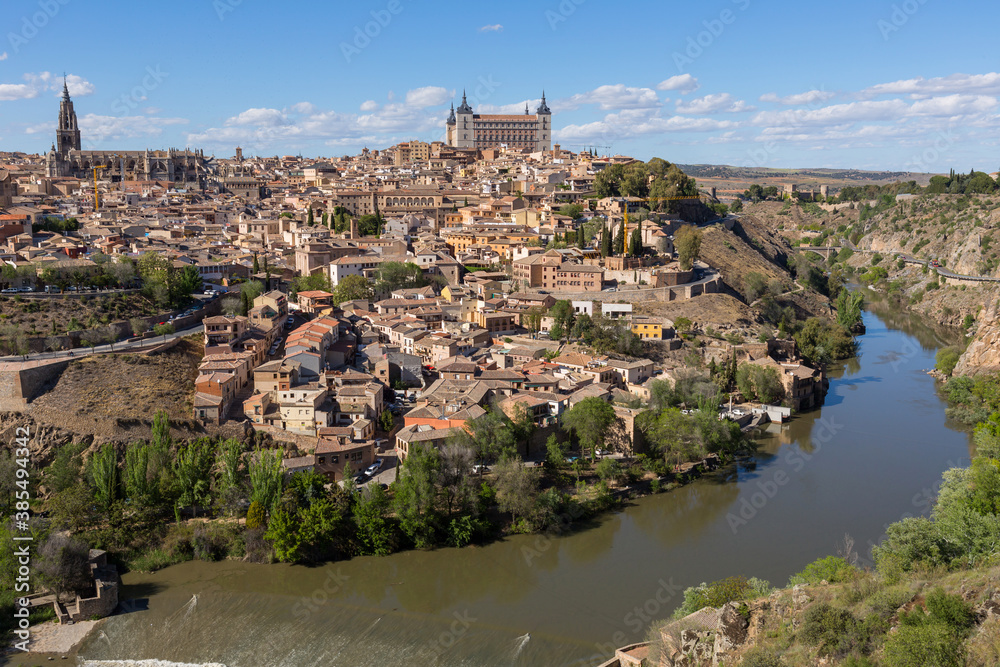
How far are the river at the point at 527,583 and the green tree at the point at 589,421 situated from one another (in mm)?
1340

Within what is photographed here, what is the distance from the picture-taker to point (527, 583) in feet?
37.8

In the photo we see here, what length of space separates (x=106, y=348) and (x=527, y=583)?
33.3 feet

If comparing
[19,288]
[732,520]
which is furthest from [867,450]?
[19,288]

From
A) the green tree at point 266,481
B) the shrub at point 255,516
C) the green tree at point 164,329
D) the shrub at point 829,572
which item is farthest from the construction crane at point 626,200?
the shrub at point 829,572

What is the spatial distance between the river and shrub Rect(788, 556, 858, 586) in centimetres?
172

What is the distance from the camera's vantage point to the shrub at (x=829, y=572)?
8.70 meters

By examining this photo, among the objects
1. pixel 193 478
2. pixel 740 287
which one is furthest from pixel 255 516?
pixel 740 287

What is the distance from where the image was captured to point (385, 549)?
39.6 feet

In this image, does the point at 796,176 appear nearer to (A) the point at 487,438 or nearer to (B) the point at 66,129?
(B) the point at 66,129

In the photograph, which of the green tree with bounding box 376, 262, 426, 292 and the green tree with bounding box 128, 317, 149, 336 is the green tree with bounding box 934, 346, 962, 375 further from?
the green tree with bounding box 128, 317, 149, 336

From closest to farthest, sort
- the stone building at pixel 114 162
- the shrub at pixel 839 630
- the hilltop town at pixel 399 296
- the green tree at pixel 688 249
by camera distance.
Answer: the shrub at pixel 839 630, the hilltop town at pixel 399 296, the green tree at pixel 688 249, the stone building at pixel 114 162

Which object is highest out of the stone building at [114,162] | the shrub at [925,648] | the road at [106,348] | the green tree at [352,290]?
the stone building at [114,162]

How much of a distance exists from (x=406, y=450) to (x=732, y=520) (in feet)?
17.8

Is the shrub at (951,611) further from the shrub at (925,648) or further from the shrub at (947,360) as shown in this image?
the shrub at (947,360)
